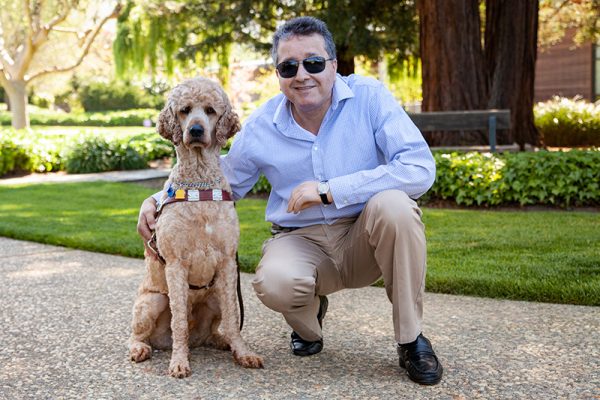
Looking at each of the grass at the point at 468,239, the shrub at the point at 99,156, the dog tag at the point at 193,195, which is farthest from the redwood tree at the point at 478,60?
the dog tag at the point at 193,195

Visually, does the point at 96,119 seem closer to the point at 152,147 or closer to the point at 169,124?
the point at 152,147

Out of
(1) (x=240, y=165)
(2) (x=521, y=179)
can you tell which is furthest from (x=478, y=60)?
(1) (x=240, y=165)

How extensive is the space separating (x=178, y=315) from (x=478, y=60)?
7864 mm

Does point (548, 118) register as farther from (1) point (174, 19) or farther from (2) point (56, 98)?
(2) point (56, 98)

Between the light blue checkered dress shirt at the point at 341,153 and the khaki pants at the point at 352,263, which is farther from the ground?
the light blue checkered dress shirt at the point at 341,153

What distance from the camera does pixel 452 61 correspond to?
32.1ft

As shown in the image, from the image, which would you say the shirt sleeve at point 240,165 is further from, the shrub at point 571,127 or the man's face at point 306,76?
the shrub at point 571,127

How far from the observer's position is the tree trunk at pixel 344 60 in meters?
12.7

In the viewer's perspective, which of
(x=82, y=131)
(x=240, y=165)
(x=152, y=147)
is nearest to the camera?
(x=240, y=165)

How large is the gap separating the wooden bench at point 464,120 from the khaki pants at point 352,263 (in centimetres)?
601

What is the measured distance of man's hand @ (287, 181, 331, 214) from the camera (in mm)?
3135

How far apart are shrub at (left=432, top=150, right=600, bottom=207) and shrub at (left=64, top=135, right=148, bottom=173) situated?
748 centimetres

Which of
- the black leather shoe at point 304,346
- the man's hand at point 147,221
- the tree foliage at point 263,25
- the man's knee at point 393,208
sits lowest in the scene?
the black leather shoe at point 304,346

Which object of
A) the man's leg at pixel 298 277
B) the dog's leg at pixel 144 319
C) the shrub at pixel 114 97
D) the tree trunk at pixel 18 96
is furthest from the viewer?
the shrub at pixel 114 97
